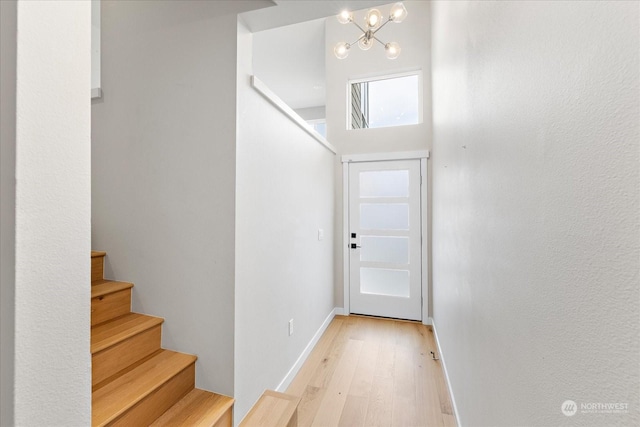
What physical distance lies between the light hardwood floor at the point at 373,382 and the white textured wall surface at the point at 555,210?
74 centimetres

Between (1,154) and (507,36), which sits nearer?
(1,154)

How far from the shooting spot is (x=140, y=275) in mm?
1742

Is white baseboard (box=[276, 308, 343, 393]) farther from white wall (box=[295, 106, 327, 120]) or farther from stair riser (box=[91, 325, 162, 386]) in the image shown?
white wall (box=[295, 106, 327, 120])

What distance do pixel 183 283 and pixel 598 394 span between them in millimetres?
1742

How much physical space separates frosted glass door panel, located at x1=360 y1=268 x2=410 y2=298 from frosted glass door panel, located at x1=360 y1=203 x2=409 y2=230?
57 centimetres

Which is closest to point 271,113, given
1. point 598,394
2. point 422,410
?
point 598,394

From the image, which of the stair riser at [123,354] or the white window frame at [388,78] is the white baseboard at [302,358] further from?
the white window frame at [388,78]

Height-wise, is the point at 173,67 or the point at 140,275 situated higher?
the point at 173,67

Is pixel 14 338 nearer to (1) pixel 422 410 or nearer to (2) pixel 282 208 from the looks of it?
(2) pixel 282 208

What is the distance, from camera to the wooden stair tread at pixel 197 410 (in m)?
1.33

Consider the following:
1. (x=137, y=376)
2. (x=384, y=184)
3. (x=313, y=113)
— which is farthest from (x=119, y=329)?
(x=313, y=113)

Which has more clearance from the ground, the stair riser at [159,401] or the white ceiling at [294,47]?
the white ceiling at [294,47]

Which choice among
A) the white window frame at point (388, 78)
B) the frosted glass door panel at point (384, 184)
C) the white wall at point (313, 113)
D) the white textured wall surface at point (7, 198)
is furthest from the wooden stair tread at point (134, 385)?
the white wall at point (313, 113)

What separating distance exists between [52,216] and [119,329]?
1.13 metres
